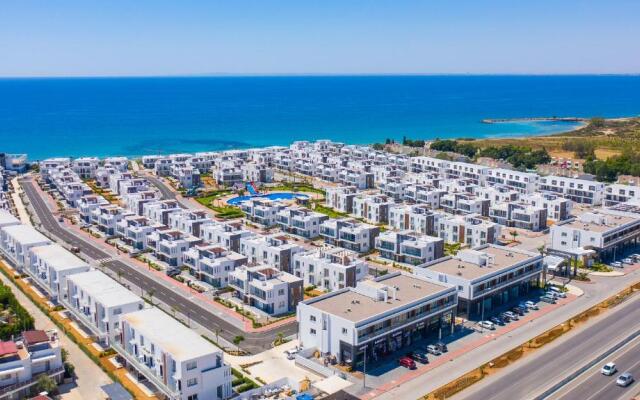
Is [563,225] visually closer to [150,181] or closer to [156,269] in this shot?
[156,269]

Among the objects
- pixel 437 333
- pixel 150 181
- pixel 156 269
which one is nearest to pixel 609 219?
pixel 437 333

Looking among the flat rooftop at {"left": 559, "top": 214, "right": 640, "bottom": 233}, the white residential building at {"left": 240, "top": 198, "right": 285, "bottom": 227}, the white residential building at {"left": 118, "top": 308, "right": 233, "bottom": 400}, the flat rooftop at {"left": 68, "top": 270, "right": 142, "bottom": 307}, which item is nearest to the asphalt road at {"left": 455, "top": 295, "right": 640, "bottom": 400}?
the flat rooftop at {"left": 559, "top": 214, "right": 640, "bottom": 233}

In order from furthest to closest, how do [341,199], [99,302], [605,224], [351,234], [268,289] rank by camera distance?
[341,199] < [351,234] < [605,224] < [268,289] < [99,302]

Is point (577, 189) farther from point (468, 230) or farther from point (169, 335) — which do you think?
point (169, 335)

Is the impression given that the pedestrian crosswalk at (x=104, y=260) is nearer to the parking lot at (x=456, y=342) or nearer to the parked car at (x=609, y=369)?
the parking lot at (x=456, y=342)

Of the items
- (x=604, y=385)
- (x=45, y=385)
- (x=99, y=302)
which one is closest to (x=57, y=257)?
(x=99, y=302)

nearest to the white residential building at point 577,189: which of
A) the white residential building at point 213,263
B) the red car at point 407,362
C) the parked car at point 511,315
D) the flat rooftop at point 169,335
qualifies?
the parked car at point 511,315
